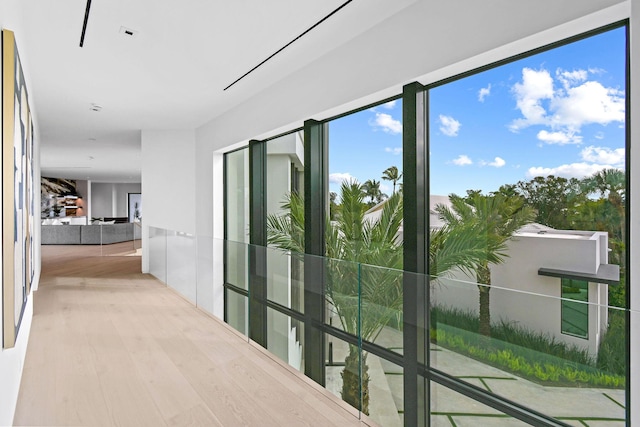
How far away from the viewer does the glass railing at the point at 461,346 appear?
5.09ft

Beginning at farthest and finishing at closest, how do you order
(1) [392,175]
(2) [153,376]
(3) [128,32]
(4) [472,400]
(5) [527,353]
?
(1) [392,175], (3) [128,32], (2) [153,376], (4) [472,400], (5) [527,353]

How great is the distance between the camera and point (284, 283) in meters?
3.53

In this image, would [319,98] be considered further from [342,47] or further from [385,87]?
[385,87]

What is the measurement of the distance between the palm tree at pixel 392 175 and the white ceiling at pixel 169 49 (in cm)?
110

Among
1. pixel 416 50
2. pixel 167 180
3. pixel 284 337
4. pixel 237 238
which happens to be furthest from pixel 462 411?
pixel 167 180

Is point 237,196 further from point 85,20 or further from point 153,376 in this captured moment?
point 153,376

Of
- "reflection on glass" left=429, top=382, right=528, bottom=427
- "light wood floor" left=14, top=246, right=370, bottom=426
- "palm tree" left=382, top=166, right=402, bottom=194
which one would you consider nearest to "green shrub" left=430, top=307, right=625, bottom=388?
"reflection on glass" left=429, top=382, right=528, bottom=427

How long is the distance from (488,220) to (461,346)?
990 millimetres

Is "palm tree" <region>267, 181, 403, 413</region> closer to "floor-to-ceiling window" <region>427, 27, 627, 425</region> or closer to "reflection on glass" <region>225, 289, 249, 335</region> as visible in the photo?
"floor-to-ceiling window" <region>427, 27, 627, 425</region>

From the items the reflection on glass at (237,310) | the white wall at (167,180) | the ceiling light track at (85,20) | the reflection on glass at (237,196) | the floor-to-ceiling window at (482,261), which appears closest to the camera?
the floor-to-ceiling window at (482,261)

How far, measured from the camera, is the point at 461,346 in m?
1.98

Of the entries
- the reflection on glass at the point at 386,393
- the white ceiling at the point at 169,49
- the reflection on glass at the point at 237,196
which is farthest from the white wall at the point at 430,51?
the reflection on glass at the point at 237,196

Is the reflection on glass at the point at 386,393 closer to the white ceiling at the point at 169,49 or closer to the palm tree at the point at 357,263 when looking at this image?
the palm tree at the point at 357,263

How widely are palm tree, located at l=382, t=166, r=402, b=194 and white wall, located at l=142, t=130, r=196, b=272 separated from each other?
457cm
